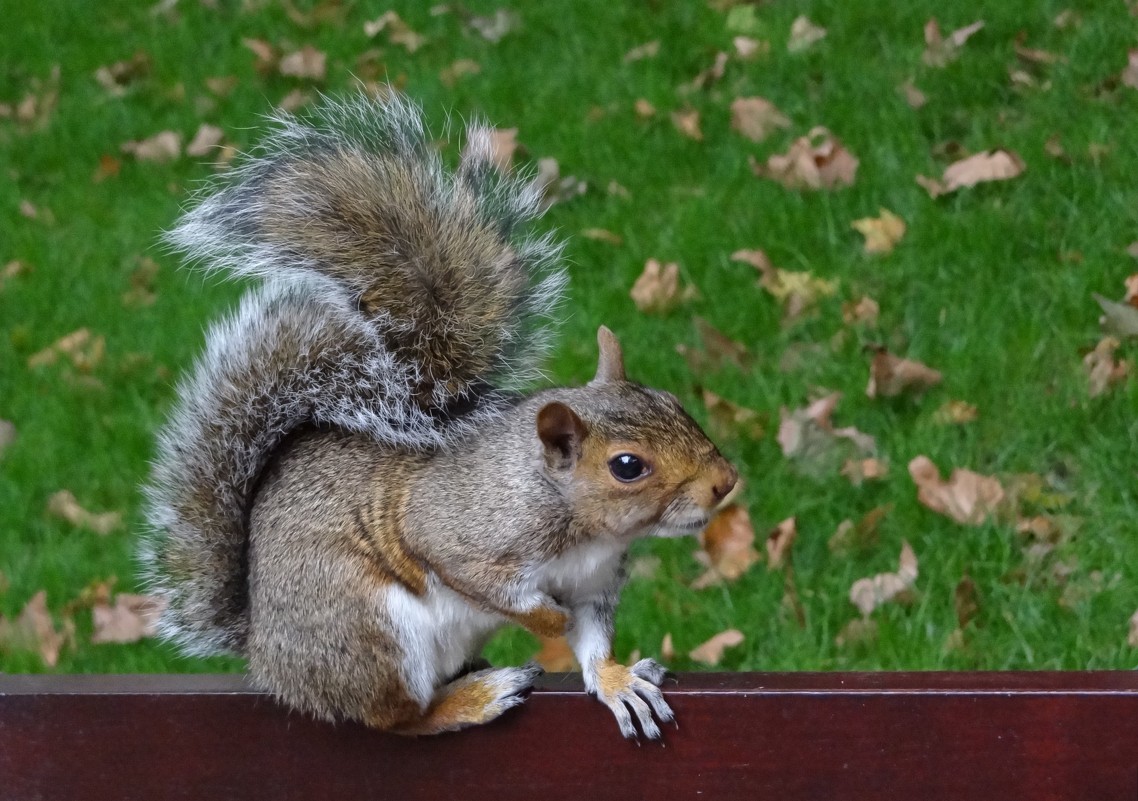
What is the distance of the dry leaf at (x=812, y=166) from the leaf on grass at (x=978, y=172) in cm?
16

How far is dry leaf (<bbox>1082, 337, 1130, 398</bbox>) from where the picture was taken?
2.33m

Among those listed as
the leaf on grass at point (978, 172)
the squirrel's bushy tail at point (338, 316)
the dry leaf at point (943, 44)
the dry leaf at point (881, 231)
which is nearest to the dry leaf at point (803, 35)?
the dry leaf at point (943, 44)

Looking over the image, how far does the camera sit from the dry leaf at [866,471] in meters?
2.25

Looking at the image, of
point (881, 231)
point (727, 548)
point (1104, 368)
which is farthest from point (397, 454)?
point (881, 231)

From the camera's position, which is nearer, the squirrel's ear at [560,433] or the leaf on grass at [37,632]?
the squirrel's ear at [560,433]

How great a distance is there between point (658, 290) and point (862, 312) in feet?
1.21

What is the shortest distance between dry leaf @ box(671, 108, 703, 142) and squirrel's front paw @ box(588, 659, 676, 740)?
7.18 feet

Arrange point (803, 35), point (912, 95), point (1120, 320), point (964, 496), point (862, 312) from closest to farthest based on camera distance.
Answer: point (964, 496)
point (1120, 320)
point (862, 312)
point (912, 95)
point (803, 35)

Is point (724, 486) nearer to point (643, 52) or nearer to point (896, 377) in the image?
point (896, 377)

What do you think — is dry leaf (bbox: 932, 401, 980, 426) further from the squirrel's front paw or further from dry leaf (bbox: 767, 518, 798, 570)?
the squirrel's front paw

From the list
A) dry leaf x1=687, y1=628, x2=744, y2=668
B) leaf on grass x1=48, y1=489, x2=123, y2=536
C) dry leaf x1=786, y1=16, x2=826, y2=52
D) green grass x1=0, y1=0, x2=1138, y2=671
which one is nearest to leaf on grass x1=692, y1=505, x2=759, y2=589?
green grass x1=0, y1=0, x2=1138, y2=671

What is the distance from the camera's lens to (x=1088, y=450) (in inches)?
88.0

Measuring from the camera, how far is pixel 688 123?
11.0 feet

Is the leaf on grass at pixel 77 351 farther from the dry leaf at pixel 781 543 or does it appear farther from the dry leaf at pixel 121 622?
the dry leaf at pixel 781 543
